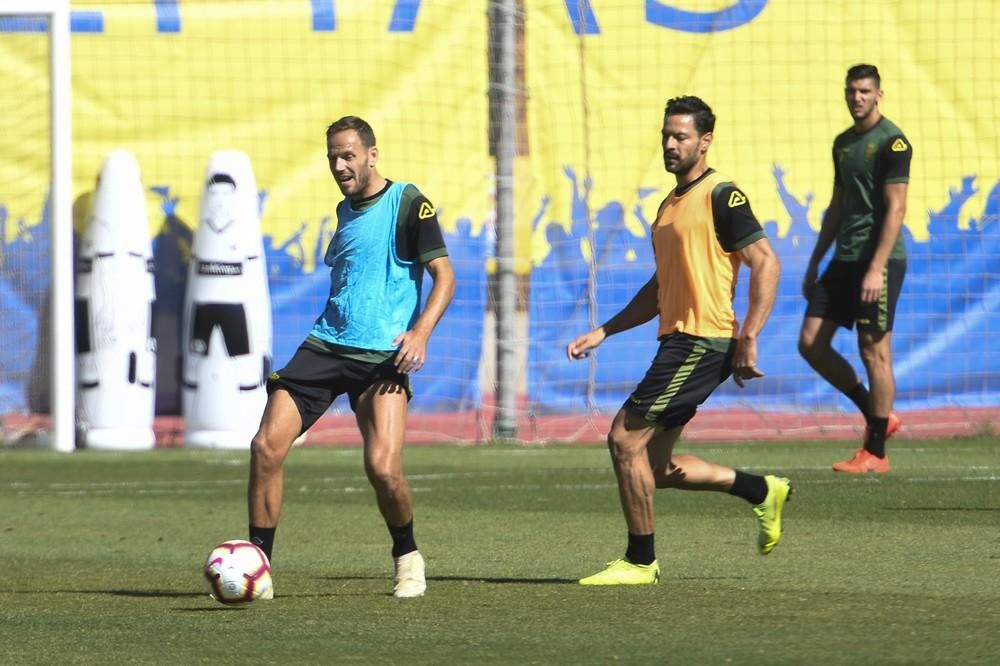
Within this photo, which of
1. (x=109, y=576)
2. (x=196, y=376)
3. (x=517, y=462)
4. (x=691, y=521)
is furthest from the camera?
(x=196, y=376)

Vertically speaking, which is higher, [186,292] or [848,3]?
[848,3]

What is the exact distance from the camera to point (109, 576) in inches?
353

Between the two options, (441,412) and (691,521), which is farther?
(441,412)

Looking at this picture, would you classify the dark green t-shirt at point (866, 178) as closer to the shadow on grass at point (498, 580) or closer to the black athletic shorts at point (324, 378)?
the shadow on grass at point (498, 580)

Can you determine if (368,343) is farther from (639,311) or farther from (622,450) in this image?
(639,311)

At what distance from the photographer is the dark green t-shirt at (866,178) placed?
1241cm

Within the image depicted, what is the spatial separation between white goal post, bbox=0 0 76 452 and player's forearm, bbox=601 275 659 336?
30.5ft

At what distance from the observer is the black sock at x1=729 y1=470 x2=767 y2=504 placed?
8539 millimetres

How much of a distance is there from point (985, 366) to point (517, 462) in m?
5.19

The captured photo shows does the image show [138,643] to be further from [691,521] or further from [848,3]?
[848,3]

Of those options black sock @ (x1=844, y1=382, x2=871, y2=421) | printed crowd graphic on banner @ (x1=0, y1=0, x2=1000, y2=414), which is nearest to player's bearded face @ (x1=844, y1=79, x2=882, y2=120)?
black sock @ (x1=844, y1=382, x2=871, y2=421)

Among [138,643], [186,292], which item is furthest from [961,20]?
[138,643]

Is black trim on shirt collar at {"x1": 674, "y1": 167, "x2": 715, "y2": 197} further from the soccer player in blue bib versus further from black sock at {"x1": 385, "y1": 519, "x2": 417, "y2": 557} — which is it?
black sock at {"x1": 385, "y1": 519, "x2": 417, "y2": 557}

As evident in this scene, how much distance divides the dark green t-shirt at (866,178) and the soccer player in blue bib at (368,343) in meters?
5.09
